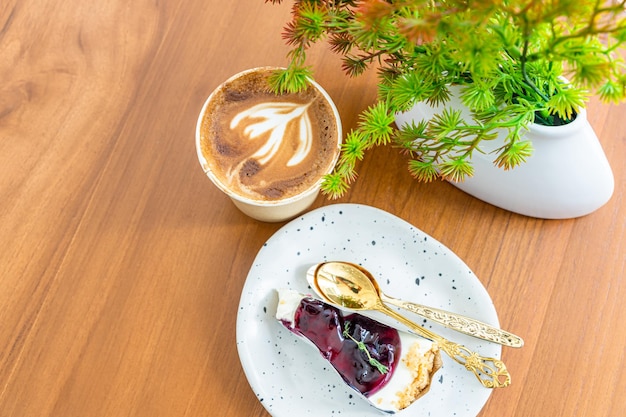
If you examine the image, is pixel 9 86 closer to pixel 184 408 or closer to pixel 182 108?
pixel 182 108

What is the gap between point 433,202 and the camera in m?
0.91

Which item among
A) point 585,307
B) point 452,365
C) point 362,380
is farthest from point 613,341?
point 362,380

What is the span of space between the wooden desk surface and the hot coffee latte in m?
0.11

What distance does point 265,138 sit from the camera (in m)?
0.83

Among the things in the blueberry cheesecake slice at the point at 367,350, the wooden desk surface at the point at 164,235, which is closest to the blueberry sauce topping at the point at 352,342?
the blueberry cheesecake slice at the point at 367,350

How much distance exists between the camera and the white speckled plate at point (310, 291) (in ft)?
2.71

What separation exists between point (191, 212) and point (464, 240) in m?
0.43

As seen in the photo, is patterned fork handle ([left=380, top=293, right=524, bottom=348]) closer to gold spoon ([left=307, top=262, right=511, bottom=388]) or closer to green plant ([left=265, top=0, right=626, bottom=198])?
gold spoon ([left=307, top=262, right=511, bottom=388])

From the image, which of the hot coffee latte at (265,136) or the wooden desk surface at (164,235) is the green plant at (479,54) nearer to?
the hot coffee latte at (265,136)

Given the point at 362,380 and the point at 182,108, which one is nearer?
the point at 362,380

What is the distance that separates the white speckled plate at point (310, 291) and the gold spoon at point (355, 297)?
0.06 ft

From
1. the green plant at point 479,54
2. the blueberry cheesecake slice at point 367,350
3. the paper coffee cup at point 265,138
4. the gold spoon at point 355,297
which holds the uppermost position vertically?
the green plant at point 479,54

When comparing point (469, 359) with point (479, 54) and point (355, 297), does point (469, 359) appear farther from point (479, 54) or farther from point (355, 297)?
point (479, 54)

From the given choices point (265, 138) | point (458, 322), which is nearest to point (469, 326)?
point (458, 322)
